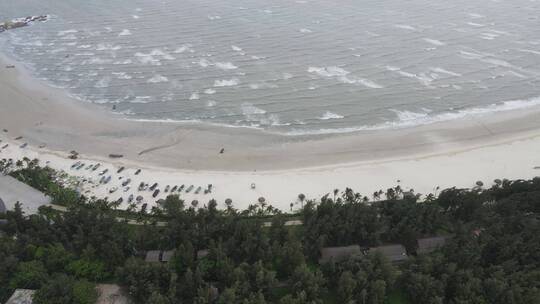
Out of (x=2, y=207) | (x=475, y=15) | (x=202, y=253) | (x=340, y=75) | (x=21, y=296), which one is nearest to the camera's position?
(x=21, y=296)

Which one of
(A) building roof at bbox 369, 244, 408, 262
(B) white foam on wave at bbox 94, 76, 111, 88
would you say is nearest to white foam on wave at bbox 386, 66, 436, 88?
(A) building roof at bbox 369, 244, 408, 262

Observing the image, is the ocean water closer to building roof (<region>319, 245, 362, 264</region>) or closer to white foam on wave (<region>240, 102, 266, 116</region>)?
white foam on wave (<region>240, 102, 266, 116</region>)

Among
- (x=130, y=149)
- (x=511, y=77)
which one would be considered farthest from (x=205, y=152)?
(x=511, y=77)

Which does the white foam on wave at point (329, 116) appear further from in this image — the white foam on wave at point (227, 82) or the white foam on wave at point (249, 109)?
the white foam on wave at point (227, 82)

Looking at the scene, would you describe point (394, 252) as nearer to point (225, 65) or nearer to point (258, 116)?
point (258, 116)

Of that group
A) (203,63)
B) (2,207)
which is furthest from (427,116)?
(2,207)

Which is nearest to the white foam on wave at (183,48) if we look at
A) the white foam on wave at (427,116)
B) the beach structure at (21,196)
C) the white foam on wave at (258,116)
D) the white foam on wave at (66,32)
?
the white foam on wave at (258,116)
